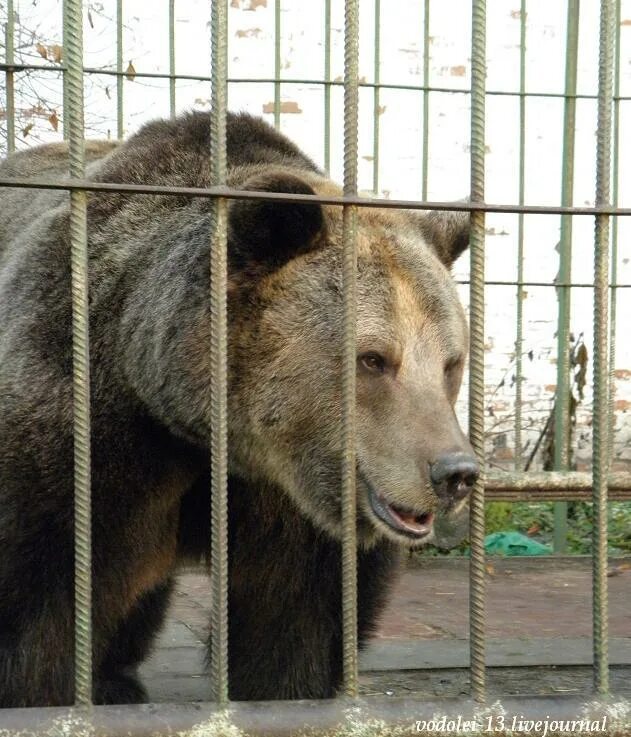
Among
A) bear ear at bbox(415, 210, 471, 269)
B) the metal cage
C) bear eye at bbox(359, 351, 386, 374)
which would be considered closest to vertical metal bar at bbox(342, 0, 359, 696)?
the metal cage

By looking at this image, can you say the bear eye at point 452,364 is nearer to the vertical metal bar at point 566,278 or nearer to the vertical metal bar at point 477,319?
the vertical metal bar at point 477,319

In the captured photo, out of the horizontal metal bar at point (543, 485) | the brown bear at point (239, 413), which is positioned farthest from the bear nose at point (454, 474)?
the horizontal metal bar at point (543, 485)

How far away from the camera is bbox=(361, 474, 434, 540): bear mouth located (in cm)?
312

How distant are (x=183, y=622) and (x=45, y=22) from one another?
175 inches

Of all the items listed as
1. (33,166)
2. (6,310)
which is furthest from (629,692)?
(33,166)

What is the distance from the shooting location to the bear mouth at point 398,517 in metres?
3.12

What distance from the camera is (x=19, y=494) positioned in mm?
3186

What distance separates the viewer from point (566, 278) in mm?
6902

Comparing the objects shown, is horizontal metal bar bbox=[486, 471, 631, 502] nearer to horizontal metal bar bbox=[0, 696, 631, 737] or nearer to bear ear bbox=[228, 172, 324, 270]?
bear ear bbox=[228, 172, 324, 270]

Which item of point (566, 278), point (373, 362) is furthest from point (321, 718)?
point (566, 278)

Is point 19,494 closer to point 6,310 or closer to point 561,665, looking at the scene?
point 6,310

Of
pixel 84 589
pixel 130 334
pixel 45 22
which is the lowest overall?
pixel 84 589

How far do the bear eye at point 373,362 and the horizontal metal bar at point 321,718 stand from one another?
2.71 feet

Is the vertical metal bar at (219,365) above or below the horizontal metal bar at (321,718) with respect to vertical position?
above
